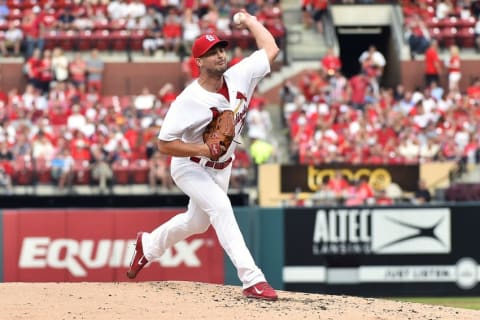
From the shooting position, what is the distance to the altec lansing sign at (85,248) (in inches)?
636

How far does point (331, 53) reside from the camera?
2281cm

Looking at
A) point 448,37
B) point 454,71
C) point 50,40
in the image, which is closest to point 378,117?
point 454,71

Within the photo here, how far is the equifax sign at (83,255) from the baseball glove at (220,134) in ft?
24.5

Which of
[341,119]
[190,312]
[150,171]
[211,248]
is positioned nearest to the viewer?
[190,312]

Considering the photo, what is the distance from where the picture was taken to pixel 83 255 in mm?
16188

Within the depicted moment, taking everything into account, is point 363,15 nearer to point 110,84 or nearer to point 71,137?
point 110,84

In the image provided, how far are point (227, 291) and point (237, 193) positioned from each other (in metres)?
7.31

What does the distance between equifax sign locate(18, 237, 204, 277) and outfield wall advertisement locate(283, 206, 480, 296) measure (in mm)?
1420

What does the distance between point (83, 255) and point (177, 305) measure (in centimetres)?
756

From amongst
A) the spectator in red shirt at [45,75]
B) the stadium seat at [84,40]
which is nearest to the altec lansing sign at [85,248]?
the spectator in red shirt at [45,75]

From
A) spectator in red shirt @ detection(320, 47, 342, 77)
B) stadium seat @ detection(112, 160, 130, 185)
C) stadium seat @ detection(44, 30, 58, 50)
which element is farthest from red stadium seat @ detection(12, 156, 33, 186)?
spectator in red shirt @ detection(320, 47, 342, 77)

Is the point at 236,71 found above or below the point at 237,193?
above

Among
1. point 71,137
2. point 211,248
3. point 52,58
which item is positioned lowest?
point 211,248

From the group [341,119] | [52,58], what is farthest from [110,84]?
[341,119]
